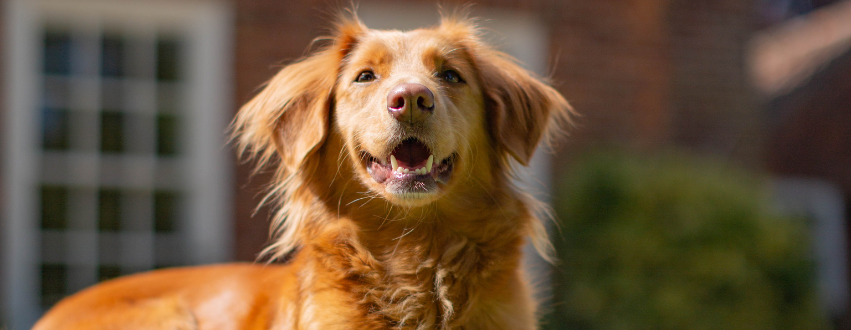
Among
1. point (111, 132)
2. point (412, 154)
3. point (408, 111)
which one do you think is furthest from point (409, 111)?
point (111, 132)

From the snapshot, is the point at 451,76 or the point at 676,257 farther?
the point at 676,257

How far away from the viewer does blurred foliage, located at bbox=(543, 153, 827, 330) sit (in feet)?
17.2

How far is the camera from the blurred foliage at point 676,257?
5250 mm

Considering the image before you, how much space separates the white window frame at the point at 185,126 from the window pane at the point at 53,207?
0.19 feet

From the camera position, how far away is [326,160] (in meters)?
2.56

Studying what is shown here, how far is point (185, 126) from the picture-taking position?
5582mm

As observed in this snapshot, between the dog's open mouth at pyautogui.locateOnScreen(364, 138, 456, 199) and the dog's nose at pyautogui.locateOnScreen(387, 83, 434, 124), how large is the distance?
0.12m

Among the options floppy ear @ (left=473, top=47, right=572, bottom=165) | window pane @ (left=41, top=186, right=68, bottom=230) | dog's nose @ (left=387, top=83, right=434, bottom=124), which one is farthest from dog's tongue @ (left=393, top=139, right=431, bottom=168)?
window pane @ (left=41, top=186, right=68, bottom=230)

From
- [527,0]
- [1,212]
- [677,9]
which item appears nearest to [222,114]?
[1,212]

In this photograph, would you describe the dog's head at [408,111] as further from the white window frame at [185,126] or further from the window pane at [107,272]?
the window pane at [107,272]

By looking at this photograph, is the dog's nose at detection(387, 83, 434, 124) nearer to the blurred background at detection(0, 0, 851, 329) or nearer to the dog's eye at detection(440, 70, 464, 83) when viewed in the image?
the dog's eye at detection(440, 70, 464, 83)

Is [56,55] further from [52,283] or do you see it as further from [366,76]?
[366,76]

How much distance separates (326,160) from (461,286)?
726 mm

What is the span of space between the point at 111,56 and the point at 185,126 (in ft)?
2.68
